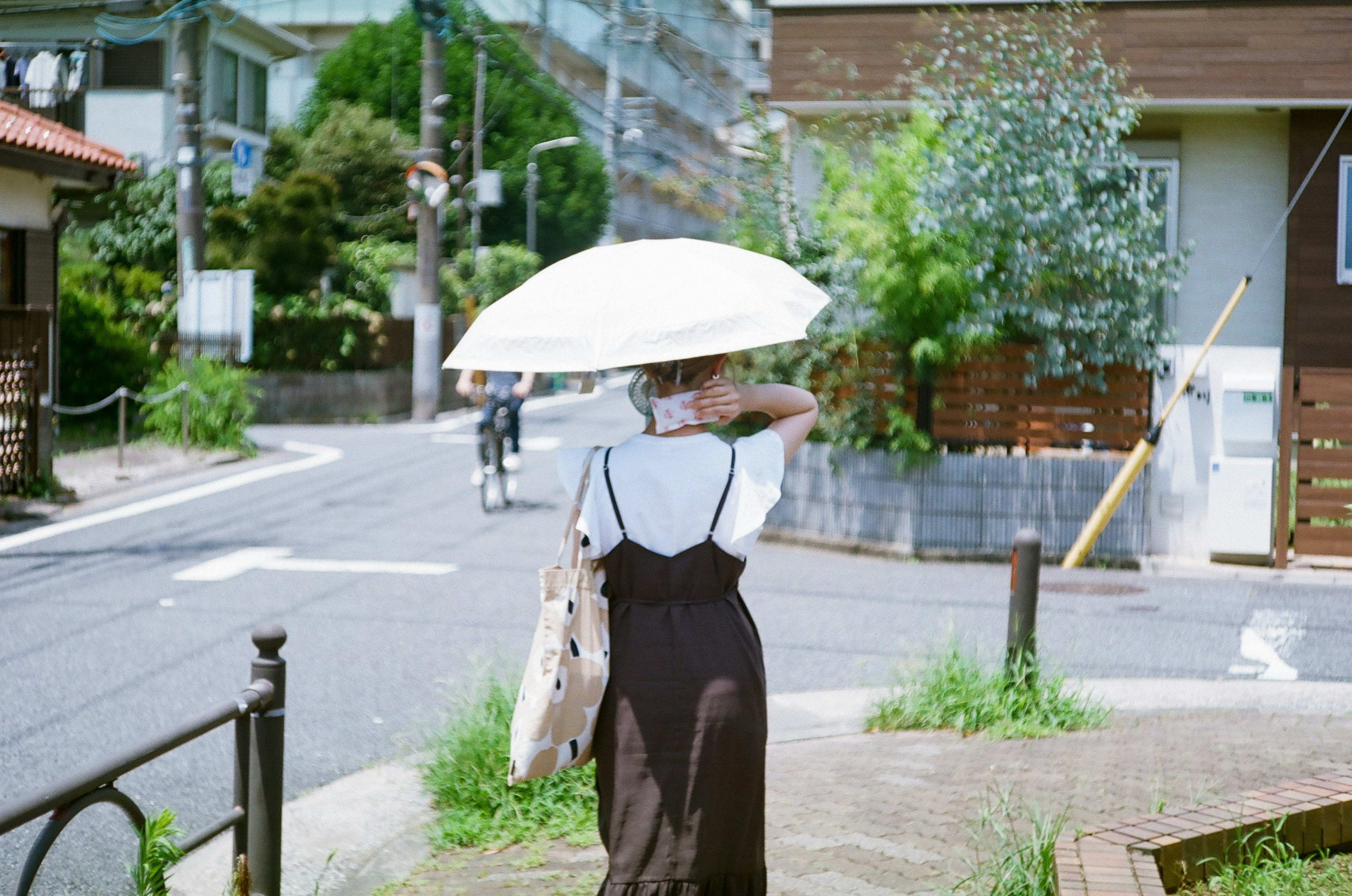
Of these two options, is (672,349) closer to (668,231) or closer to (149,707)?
(149,707)

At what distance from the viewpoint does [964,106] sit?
11.8m

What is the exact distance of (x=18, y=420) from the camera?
13.4 metres

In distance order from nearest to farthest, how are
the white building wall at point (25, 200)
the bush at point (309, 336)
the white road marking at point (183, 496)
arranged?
the white road marking at point (183, 496) < the white building wall at point (25, 200) < the bush at point (309, 336)

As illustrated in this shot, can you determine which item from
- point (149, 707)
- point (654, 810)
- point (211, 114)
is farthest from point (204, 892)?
point (211, 114)

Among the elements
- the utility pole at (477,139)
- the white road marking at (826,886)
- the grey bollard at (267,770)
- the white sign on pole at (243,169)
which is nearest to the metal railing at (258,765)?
the grey bollard at (267,770)

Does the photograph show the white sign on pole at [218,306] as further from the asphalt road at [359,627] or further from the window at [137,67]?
the window at [137,67]

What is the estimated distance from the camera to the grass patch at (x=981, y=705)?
6.16m

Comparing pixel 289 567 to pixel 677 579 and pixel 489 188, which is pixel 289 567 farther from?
pixel 489 188

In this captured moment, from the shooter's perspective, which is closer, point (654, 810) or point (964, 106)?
point (654, 810)

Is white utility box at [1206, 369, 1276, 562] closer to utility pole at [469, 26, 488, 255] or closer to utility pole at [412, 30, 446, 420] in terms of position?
utility pole at [412, 30, 446, 420]

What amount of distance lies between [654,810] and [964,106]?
31.9ft

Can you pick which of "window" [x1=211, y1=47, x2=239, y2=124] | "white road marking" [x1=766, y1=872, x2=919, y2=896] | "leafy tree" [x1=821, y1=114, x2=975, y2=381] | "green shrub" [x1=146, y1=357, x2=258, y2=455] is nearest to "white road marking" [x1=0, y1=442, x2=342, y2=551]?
"green shrub" [x1=146, y1=357, x2=258, y2=455]

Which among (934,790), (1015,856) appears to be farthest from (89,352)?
(1015,856)

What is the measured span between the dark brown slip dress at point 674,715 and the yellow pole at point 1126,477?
851 centimetres
